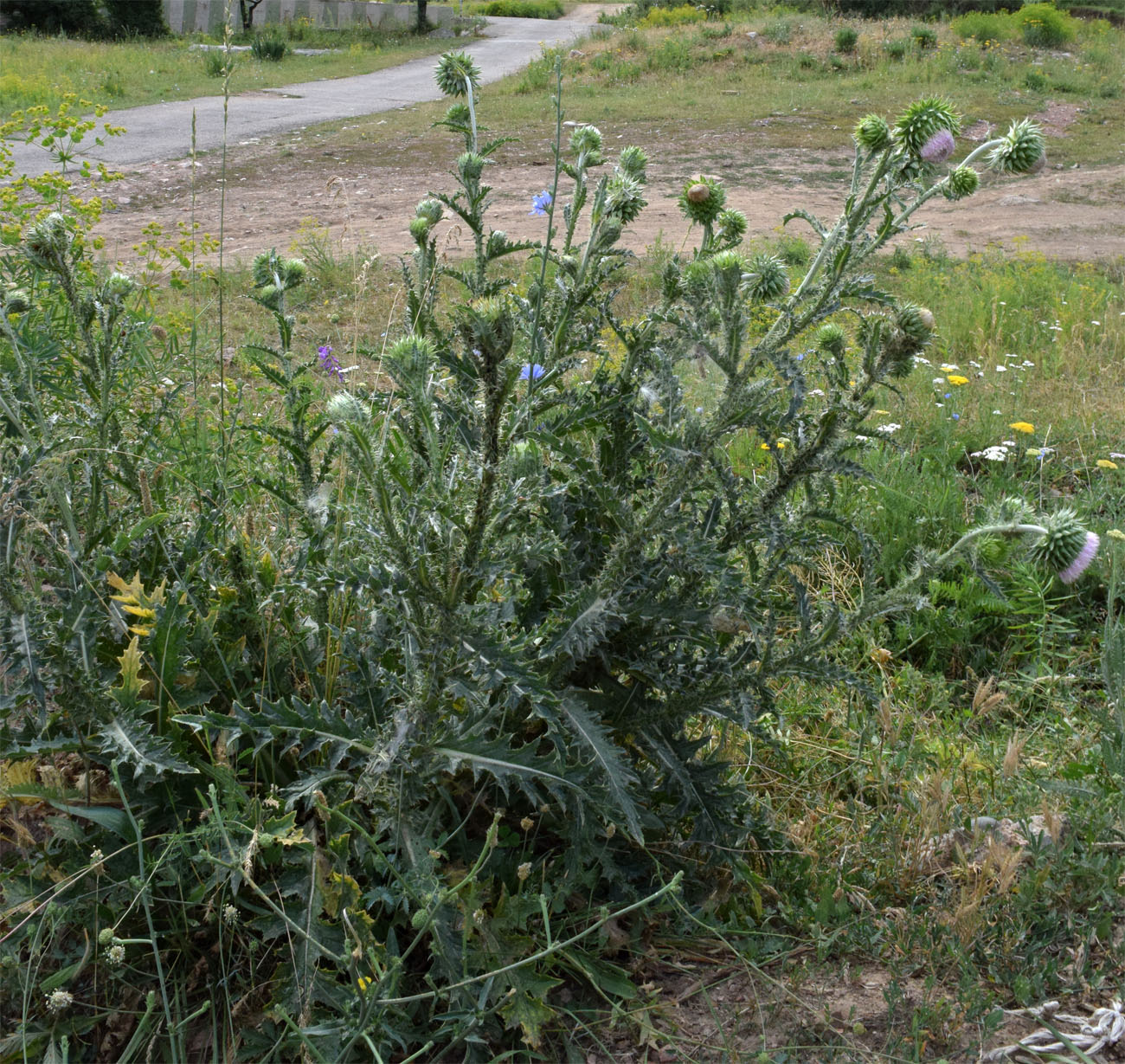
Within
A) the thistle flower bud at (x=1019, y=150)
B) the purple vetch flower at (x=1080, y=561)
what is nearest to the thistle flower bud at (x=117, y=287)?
the thistle flower bud at (x=1019, y=150)

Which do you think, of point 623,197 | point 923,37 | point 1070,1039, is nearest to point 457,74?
point 623,197

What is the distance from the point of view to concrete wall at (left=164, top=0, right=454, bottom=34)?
99.2 feet

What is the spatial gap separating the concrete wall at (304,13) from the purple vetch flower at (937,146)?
32.1 meters

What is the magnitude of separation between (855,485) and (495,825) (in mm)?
2885

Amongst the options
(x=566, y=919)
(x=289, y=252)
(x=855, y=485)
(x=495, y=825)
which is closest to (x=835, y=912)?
(x=566, y=919)

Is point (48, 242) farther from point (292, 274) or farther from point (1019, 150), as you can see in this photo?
point (1019, 150)

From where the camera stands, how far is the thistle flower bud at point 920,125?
1837mm

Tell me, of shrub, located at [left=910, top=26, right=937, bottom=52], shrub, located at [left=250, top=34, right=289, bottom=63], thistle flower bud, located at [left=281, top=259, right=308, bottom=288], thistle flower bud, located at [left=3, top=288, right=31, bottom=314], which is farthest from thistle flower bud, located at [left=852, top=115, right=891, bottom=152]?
shrub, located at [left=250, top=34, right=289, bottom=63]

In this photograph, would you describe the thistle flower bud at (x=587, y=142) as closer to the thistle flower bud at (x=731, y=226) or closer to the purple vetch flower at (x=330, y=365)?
the thistle flower bud at (x=731, y=226)

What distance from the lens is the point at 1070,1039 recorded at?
167cm

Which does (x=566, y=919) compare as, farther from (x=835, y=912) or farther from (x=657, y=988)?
(x=835, y=912)

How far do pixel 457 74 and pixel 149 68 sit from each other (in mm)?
21010

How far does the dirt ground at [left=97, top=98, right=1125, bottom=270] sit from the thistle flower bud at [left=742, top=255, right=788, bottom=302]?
581 cm

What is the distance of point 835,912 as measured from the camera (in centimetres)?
198
